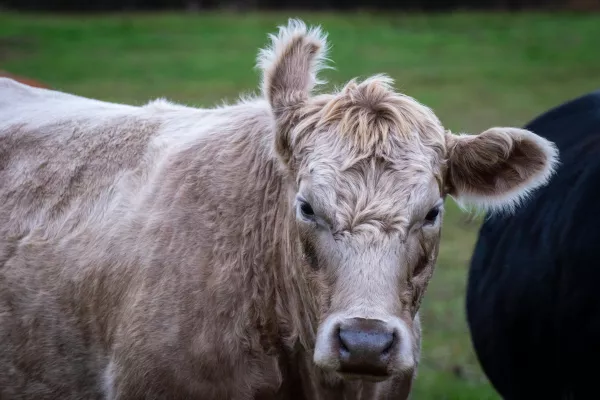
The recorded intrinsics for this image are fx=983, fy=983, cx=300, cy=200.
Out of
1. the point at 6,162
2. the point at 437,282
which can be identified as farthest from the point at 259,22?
the point at 6,162

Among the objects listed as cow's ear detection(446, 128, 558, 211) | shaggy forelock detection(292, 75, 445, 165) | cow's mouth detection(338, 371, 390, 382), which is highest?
shaggy forelock detection(292, 75, 445, 165)

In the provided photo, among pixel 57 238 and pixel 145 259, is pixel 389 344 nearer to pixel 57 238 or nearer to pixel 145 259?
pixel 145 259

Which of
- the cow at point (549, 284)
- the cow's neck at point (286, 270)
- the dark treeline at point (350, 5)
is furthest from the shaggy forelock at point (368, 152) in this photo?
the dark treeline at point (350, 5)

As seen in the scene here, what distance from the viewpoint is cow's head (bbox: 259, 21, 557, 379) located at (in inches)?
123

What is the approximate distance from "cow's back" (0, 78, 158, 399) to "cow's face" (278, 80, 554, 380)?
3.18ft

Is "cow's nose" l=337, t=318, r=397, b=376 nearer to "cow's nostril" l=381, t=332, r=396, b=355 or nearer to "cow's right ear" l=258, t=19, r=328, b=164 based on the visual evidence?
"cow's nostril" l=381, t=332, r=396, b=355

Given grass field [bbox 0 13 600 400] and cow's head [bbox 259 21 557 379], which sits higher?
cow's head [bbox 259 21 557 379]

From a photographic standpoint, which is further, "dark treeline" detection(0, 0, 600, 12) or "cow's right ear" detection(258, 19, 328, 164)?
"dark treeline" detection(0, 0, 600, 12)

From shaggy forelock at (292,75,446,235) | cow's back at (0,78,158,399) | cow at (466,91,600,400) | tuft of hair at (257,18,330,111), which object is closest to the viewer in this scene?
shaggy forelock at (292,75,446,235)

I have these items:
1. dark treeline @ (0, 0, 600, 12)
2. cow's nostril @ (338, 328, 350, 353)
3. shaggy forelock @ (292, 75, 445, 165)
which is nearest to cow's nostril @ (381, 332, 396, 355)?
cow's nostril @ (338, 328, 350, 353)

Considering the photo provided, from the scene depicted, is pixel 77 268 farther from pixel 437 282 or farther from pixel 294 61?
pixel 437 282

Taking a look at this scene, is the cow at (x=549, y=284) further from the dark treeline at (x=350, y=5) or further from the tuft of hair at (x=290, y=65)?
the dark treeline at (x=350, y=5)

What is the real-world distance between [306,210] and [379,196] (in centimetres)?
28

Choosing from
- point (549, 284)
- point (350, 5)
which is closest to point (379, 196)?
point (549, 284)
